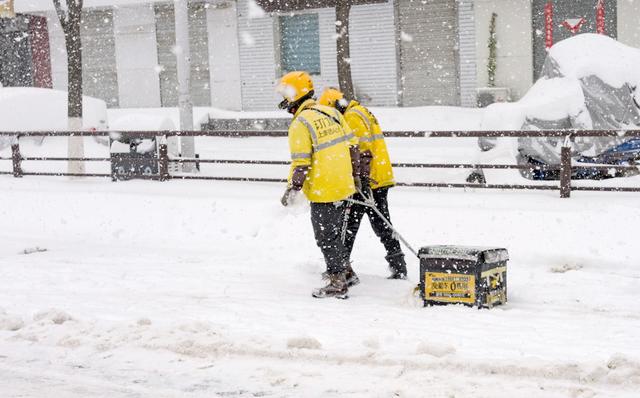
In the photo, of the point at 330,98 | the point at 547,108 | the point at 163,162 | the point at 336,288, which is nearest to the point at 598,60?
the point at 547,108

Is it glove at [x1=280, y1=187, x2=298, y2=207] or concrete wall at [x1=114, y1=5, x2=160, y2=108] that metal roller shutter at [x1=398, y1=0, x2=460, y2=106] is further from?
glove at [x1=280, y1=187, x2=298, y2=207]

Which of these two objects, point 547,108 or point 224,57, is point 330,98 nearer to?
point 547,108

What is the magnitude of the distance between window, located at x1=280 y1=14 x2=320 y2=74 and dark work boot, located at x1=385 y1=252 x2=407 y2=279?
19.8 meters

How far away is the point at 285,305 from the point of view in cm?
716

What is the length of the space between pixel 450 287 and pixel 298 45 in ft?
71.4

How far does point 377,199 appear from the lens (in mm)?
8016

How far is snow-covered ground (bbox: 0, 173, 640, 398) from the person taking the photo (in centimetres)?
517

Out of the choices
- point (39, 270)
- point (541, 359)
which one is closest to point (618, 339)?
point (541, 359)

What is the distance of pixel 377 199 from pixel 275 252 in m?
1.94

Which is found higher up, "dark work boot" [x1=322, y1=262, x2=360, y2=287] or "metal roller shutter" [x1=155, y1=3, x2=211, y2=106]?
"metal roller shutter" [x1=155, y1=3, x2=211, y2=106]

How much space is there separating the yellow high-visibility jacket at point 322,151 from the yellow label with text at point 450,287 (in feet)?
3.37

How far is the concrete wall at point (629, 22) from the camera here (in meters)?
23.3

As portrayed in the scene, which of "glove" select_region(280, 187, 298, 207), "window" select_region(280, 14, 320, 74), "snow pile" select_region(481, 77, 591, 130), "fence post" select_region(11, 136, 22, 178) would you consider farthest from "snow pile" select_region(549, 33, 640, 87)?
"window" select_region(280, 14, 320, 74)

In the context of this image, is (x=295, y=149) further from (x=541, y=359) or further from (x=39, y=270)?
(x=39, y=270)
